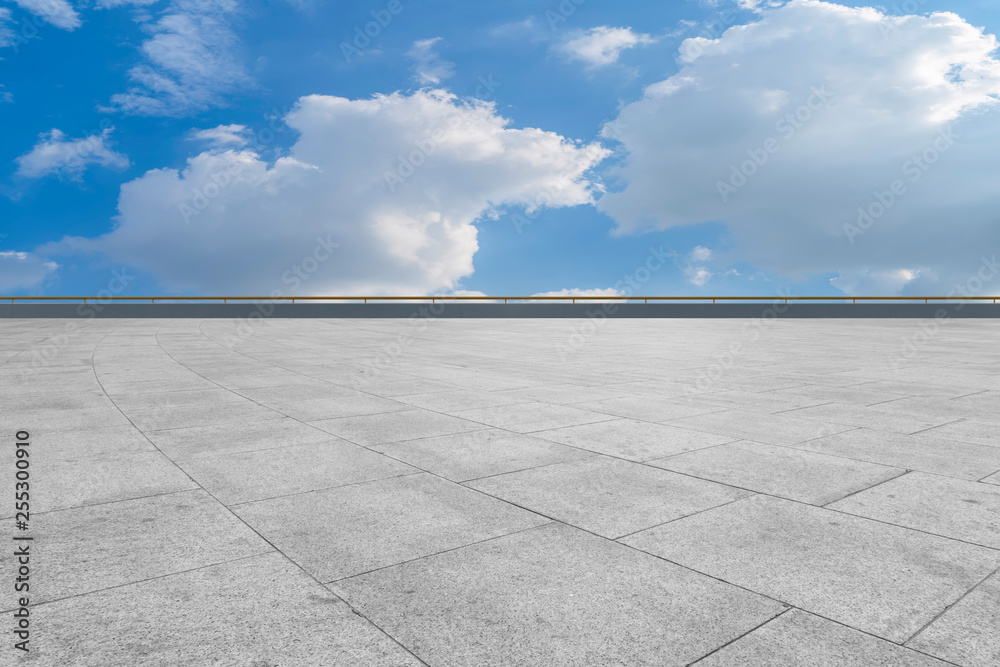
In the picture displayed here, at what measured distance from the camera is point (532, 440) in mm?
5891

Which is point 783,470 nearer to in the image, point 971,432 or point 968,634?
point 968,634

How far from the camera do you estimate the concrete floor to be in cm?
257

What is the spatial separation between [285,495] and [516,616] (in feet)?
7.48

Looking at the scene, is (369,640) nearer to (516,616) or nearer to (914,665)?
(516,616)

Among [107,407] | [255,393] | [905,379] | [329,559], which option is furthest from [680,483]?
[905,379]

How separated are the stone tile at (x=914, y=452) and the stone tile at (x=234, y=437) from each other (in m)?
4.73

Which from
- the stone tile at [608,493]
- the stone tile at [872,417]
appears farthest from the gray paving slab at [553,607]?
the stone tile at [872,417]

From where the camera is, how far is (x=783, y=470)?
4949 millimetres

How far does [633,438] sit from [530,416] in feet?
4.67

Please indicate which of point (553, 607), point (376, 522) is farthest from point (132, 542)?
point (553, 607)

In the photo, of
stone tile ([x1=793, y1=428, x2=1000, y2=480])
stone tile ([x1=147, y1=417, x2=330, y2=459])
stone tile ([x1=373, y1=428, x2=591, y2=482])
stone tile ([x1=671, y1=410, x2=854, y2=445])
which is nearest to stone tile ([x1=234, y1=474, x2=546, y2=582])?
stone tile ([x1=373, y1=428, x2=591, y2=482])

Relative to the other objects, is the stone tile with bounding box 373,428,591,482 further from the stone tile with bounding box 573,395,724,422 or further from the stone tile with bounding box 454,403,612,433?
the stone tile with bounding box 573,395,724,422

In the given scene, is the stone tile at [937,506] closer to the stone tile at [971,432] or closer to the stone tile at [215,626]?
the stone tile at [971,432]

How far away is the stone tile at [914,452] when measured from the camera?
5070 mm
